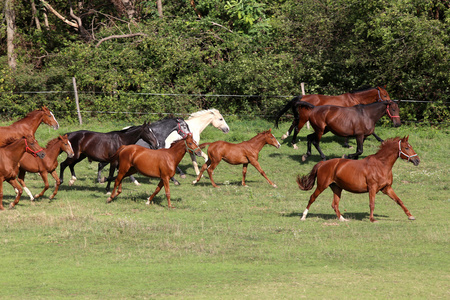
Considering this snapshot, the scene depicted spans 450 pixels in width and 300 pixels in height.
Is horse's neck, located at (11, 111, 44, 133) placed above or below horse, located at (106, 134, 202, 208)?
above

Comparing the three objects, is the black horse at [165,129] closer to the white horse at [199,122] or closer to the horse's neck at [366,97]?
the white horse at [199,122]

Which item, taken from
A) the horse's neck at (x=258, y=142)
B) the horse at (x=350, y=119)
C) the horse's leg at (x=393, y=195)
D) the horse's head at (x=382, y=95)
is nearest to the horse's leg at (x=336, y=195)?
the horse's leg at (x=393, y=195)

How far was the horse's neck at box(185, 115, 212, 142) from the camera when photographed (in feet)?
61.1

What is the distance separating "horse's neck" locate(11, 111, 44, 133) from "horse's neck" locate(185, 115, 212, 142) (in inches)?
178

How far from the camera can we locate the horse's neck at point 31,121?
15906 millimetres

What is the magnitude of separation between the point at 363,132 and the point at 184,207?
296 inches

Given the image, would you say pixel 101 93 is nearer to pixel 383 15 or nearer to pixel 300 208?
pixel 383 15

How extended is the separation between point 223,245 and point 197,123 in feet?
29.2

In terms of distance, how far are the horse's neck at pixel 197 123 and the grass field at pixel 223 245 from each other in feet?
8.42

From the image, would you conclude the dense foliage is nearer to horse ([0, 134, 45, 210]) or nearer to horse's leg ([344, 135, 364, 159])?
horse's leg ([344, 135, 364, 159])

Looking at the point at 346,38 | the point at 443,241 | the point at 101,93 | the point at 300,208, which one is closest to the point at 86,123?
the point at 101,93

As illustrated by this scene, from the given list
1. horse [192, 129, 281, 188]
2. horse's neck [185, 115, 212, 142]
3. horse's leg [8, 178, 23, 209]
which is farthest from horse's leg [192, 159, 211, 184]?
horse's leg [8, 178, 23, 209]

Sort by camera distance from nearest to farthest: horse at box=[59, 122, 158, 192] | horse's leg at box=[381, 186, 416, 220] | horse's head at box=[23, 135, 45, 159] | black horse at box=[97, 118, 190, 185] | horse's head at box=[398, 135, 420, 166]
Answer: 1. horse's leg at box=[381, 186, 416, 220]
2. horse's head at box=[398, 135, 420, 166]
3. horse's head at box=[23, 135, 45, 159]
4. horse at box=[59, 122, 158, 192]
5. black horse at box=[97, 118, 190, 185]

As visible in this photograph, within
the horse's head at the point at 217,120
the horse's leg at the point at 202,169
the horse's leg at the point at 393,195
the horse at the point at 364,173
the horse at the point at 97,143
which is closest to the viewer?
the horse at the point at 364,173
